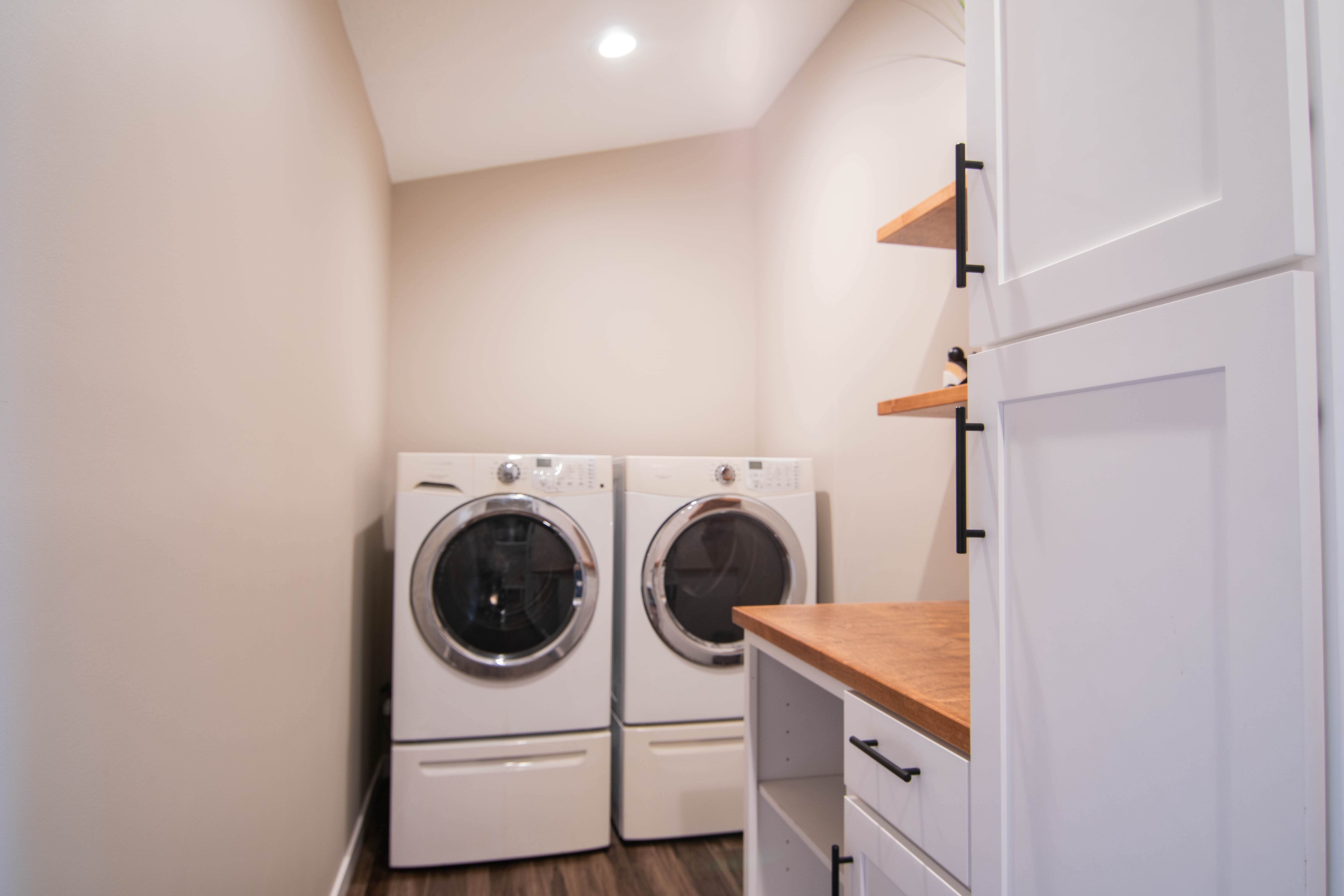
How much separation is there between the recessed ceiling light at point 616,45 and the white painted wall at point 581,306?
0.88 meters

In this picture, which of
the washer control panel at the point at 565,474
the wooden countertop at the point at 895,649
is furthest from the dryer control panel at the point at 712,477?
the wooden countertop at the point at 895,649

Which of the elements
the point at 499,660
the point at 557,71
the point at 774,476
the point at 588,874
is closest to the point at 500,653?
the point at 499,660

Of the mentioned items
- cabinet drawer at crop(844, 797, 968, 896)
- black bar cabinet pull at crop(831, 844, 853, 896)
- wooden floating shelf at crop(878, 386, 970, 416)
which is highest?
wooden floating shelf at crop(878, 386, 970, 416)

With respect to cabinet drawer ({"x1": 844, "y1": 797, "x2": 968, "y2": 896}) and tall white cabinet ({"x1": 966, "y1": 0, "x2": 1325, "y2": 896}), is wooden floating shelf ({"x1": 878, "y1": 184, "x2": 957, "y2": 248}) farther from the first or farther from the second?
cabinet drawer ({"x1": 844, "y1": 797, "x2": 968, "y2": 896})

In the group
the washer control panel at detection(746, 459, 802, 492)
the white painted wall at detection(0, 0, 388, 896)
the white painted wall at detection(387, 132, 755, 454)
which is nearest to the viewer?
the white painted wall at detection(0, 0, 388, 896)

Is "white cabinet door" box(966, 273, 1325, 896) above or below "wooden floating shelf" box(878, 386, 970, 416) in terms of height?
below

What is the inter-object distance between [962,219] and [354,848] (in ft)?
7.31

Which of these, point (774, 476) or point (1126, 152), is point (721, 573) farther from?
point (1126, 152)

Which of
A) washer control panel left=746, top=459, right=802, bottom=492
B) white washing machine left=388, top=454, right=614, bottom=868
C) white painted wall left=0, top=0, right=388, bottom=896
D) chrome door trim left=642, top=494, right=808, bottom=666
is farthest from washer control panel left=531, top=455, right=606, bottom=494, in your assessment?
white painted wall left=0, top=0, right=388, bottom=896

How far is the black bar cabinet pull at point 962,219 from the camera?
82 cm

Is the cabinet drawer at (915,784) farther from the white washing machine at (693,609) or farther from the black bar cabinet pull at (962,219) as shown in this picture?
the white washing machine at (693,609)

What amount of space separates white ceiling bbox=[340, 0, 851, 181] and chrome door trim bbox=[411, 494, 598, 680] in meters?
1.24

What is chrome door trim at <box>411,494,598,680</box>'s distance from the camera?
6.89 feet

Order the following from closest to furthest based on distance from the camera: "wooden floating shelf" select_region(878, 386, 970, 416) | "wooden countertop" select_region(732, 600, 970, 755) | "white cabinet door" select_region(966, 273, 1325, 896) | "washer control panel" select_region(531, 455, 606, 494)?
"white cabinet door" select_region(966, 273, 1325, 896)
"wooden countertop" select_region(732, 600, 970, 755)
"wooden floating shelf" select_region(878, 386, 970, 416)
"washer control panel" select_region(531, 455, 606, 494)
